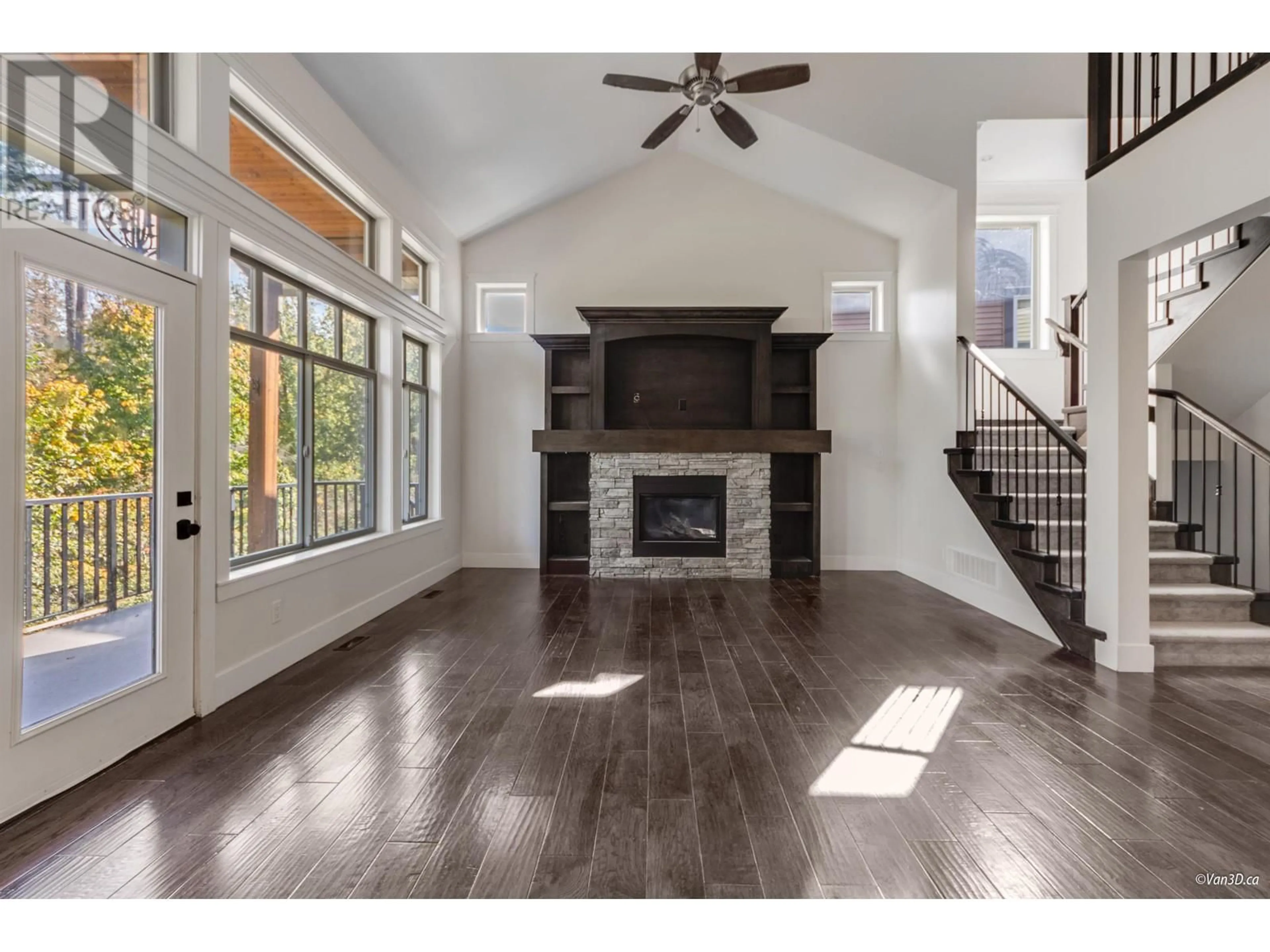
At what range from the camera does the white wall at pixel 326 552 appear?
2.97 metres

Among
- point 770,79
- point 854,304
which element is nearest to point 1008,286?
point 854,304

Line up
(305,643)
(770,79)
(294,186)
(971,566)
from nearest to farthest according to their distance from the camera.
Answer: (305,643) → (294,186) → (770,79) → (971,566)

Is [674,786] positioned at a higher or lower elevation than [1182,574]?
lower

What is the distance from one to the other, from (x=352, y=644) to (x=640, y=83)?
4.18m

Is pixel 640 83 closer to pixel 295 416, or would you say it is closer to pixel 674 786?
pixel 295 416

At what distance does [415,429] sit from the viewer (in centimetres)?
596

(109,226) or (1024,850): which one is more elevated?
(109,226)

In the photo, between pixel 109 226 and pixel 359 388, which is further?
pixel 359 388

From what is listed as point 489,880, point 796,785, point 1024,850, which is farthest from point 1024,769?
point 489,880

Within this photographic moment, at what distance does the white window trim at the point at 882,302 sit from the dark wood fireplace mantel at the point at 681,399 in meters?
0.42

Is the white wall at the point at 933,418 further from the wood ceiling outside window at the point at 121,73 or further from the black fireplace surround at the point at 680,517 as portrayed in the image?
the wood ceiling outside window at the point at 121,73
